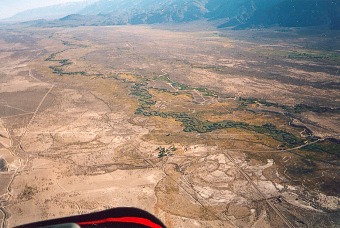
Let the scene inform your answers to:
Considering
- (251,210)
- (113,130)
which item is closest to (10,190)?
(113,130)

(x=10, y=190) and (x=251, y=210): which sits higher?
(x=10, y=190)

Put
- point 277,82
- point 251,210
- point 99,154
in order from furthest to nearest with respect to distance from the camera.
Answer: point 277,82 < point 99,154 < point 251,210

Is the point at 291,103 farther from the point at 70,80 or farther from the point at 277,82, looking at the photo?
the point at 70,80

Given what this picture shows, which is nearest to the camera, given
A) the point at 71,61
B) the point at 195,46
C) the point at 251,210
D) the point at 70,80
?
the point at 251,210

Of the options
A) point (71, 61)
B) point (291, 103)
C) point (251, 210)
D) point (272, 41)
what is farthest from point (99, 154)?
point (272, 41)

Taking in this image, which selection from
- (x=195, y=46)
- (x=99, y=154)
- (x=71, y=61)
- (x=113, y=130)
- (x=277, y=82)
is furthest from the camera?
(x=195, y=46)

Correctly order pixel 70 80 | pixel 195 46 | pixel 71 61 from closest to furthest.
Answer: pixel 70 80 < pixel 71 61 < pixel 195 46

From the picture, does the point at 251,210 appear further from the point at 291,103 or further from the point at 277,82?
the point at 277,82

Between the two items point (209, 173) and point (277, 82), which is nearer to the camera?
point (209, 173)

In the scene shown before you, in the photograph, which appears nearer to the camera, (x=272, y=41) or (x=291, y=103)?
(x=291, y=103)
